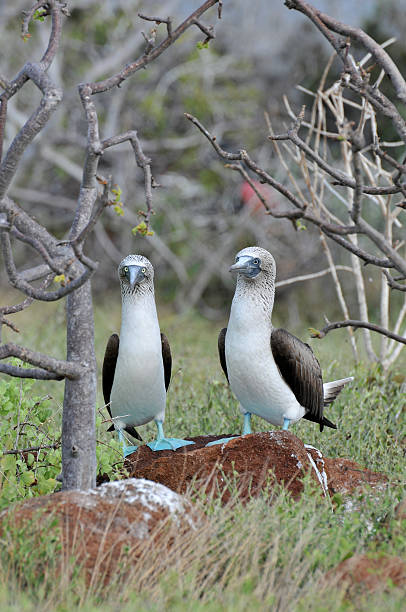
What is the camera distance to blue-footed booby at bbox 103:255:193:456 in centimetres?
363

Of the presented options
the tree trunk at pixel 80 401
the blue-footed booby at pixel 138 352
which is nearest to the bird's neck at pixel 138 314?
the blue-footed booby at pixel 138 352

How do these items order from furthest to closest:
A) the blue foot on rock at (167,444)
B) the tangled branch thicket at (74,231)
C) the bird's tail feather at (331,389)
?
the bird's tail feather at (331,389) < the blue foot on rock at (167,444) < the tangled branch thicket at (74,231)

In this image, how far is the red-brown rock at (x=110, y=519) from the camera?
2.50 metres

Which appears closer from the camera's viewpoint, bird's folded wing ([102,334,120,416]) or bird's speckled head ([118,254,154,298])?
bird's speckled head ([118,254,154,298])

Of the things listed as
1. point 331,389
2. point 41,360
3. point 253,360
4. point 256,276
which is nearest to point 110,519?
point 41,360

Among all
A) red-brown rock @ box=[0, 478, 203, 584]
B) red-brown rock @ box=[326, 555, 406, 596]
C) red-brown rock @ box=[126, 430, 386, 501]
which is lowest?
red-brown rock @ box=[326, 555, 406, 596]

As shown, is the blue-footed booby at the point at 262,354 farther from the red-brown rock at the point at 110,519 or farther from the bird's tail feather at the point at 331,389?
the red-brown rock at the point at 110,519

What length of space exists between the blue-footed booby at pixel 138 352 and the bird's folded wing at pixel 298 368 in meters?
0.56

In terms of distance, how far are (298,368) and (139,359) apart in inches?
28.5

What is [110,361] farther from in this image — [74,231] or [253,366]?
[74,231]

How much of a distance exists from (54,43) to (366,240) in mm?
5825

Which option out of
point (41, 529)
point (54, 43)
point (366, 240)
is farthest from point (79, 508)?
point (366, 240)

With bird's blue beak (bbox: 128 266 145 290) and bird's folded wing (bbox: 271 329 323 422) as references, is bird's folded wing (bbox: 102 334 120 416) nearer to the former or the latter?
bird's blue beak (bbox: 128 266 145 290)

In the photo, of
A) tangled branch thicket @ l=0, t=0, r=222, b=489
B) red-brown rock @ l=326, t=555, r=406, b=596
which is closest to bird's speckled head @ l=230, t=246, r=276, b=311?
tangled branch thicket @ l=0, t=0, r=222, b=489
